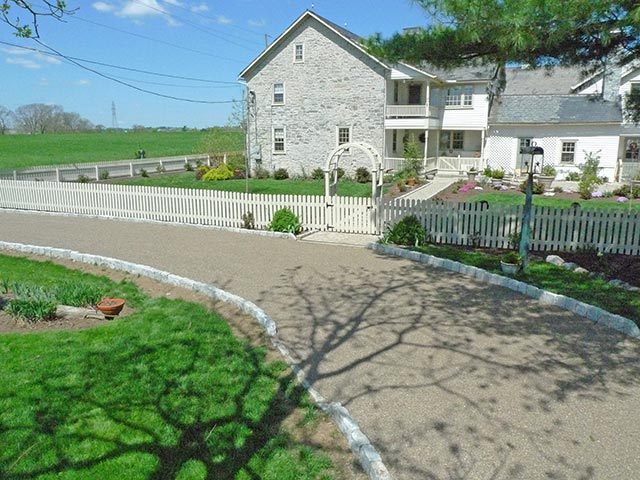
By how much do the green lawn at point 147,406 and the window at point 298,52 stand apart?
24.7 m

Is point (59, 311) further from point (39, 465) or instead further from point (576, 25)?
point (576, 25)

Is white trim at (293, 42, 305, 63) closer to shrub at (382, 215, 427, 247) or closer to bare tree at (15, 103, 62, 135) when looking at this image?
shrub at (382, 215, 427, 247)

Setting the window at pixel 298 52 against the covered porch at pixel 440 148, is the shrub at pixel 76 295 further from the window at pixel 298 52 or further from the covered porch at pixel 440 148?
the window at pixel 298 52

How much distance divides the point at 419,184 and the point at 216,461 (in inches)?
892

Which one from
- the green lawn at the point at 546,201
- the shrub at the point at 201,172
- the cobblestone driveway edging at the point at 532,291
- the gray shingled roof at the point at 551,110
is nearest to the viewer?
the cobblestone driveway edging at the point at 532,291

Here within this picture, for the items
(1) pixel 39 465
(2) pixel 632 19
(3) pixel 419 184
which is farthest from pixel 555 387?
(3) pixel 419 184

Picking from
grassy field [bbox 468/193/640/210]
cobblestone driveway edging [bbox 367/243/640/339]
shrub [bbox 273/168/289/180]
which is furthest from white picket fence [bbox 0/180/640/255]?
shrub [bbox 273/168/289/180]

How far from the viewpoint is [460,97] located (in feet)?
96.7

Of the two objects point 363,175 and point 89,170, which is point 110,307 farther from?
point 89,170

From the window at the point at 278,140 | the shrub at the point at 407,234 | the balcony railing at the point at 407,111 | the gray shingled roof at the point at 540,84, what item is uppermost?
the gray shingled roof at the point at 540,84

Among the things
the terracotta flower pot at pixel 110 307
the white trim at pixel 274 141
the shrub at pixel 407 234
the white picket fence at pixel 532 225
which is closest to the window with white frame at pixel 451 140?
the white trim at pixel 274 141

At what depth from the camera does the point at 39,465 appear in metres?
3.57

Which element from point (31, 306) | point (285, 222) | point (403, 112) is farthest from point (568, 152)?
point (31, 306)

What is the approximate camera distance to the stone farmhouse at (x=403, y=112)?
85.2 feet
